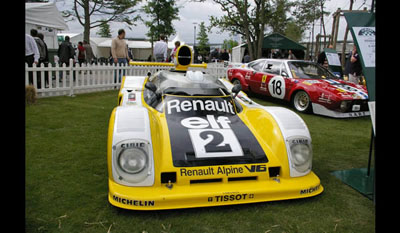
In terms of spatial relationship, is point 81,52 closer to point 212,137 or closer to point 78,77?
point 78,77

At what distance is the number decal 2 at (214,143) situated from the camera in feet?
10.3

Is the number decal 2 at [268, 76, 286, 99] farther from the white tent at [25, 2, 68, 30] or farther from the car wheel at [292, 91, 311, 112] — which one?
the white tent at [25, 2, 68, 30]

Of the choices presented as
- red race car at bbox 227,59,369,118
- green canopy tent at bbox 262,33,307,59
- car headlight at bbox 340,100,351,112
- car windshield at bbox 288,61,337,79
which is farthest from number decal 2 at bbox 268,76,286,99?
green canopy tent at bbox 262,33,307,59

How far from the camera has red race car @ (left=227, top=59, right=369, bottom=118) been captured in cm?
714

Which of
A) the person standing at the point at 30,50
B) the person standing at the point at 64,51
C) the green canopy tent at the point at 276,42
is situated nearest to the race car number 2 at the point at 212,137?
the person standing at the point at 30,50

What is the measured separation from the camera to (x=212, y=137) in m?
3.40

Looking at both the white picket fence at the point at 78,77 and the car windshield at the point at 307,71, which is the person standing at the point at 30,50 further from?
the car windshield at the point at 307,71

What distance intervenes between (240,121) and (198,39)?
191ft

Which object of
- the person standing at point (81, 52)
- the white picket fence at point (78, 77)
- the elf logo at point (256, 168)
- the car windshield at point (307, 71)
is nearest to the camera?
the elf logo at point (256, 168)

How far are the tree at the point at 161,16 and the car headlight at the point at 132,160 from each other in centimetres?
2301

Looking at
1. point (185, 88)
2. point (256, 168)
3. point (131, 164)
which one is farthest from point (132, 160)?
point (185, 88)

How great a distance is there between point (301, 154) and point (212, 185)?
41.0 inches

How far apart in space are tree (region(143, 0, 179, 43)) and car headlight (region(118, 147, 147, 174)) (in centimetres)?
2301

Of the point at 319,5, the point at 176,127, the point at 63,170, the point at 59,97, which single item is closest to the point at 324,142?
the point at 176,127
